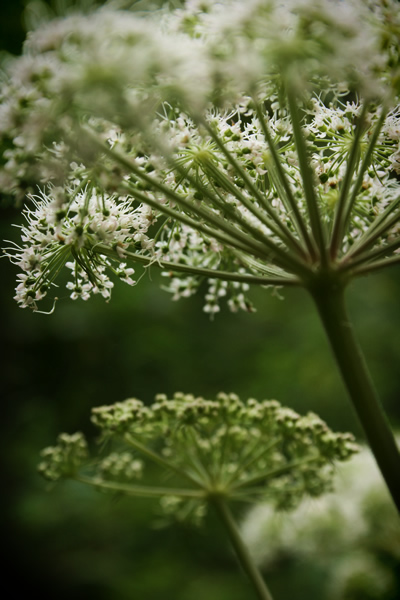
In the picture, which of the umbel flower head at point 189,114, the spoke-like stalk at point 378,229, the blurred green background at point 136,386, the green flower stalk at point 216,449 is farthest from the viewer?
the blurred green background at point 136,386

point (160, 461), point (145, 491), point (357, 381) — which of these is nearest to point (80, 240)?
point (357, 381)

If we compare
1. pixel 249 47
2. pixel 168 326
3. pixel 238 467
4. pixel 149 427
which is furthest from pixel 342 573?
pixel 168 326

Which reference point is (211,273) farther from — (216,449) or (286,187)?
(216,449)

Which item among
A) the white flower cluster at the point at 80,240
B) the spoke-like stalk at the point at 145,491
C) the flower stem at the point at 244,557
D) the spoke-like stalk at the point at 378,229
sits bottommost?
the flower stem at the point at 244,557

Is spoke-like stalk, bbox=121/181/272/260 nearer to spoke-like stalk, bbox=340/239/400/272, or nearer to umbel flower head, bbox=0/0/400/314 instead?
umbel flower head, bbox=0/0/400/314

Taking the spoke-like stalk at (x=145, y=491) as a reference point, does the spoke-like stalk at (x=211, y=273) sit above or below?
above

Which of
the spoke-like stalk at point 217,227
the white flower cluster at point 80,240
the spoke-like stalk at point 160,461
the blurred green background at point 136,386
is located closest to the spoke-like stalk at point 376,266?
the spoke-like stalk at point 217,227

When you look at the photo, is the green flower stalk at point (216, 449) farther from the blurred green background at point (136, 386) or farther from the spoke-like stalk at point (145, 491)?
the blurred green background at point (136, 386)
